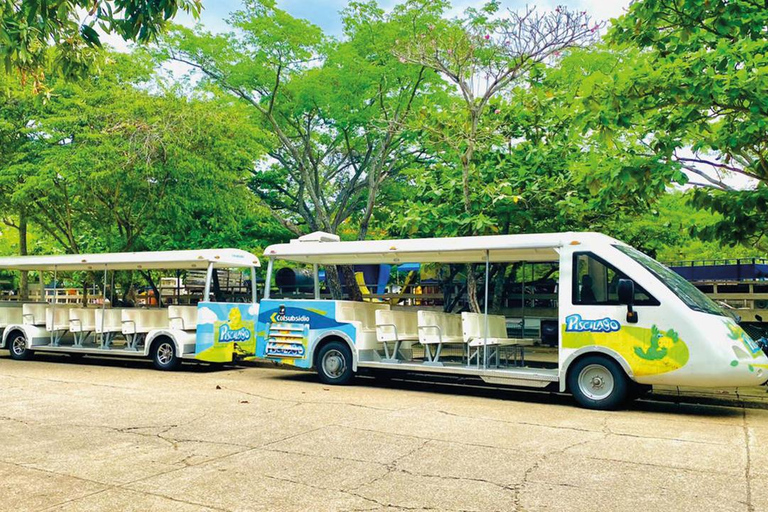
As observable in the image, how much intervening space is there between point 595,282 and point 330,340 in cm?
479

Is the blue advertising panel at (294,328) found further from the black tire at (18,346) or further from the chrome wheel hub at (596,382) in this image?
the black tire at (18,346)

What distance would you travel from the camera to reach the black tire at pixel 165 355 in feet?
48.5

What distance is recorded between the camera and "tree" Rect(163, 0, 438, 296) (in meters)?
20.5

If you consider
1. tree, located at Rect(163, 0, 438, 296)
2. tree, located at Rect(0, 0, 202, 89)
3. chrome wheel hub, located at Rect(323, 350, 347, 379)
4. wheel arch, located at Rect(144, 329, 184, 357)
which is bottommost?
chrome wheel hub, located at Rect(323, 350, 347, 379)

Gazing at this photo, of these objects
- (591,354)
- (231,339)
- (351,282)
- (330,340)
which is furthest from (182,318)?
(591,354)

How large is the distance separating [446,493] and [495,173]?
1075 centimetres

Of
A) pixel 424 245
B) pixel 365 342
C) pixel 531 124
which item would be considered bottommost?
pixel 365 342

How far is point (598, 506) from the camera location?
5359 millimetres

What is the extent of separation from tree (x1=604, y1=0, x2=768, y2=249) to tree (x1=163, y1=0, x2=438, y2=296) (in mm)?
9429

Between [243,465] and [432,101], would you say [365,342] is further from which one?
[432,101]

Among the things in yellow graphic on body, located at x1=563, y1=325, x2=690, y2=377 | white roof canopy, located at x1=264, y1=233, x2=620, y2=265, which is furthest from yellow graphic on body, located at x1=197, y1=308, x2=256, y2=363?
yellow graphic on body, located at x1=563, y1=325, x2=690, y2=377

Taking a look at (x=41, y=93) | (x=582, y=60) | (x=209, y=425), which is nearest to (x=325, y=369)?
(x=209, y=425)

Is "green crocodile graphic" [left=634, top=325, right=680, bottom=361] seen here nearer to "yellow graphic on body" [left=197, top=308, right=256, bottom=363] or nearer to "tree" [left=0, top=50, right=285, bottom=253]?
"yellow graphic on body" [left=197, top=308, right=256, bottom=363]

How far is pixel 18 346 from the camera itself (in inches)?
685
